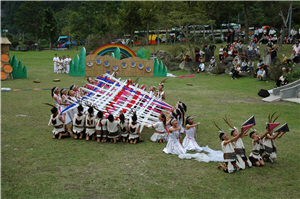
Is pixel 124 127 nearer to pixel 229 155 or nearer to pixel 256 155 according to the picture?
pixel 229 155

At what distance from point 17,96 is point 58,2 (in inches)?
2906

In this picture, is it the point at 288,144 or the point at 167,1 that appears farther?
the point at 167,1

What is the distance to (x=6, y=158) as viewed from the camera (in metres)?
7.18

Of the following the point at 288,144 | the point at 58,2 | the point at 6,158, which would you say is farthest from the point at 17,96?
the point at 58,2

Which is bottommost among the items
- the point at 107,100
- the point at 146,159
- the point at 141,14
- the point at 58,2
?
the point at 146,159

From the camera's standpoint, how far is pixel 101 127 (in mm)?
8461

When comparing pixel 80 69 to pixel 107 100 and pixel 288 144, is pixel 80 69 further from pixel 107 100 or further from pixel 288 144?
pixel 288 144

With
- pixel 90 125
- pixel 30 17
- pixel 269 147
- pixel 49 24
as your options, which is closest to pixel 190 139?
pixel 269 147

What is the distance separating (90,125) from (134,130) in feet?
4.39

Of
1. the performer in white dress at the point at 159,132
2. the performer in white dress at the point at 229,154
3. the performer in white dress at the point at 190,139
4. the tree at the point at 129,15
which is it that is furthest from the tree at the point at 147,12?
the performer in white dress at the point at 229,154

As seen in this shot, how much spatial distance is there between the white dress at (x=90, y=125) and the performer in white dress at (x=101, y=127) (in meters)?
0.16

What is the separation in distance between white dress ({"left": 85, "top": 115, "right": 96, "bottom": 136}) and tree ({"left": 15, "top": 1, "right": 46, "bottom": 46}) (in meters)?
57.5

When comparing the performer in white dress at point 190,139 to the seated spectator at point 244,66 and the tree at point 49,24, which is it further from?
the tree at point 49,24

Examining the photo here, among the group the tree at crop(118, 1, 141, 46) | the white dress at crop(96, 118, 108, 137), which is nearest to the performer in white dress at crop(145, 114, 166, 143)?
the white dress at crop(96, 118, 108, 137)
